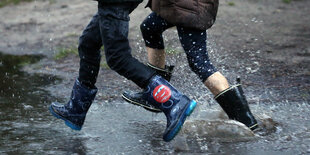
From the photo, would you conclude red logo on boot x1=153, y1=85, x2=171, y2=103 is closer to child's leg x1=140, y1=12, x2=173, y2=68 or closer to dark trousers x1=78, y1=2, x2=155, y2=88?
dark trousers x1=78, y1=2, x2=155, y2=88

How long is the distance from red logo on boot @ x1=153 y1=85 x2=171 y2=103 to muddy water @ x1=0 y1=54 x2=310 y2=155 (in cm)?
28

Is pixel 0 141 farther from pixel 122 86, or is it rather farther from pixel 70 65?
pixel 70 65

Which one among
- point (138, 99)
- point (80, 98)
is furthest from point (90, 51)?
point (138, 99)

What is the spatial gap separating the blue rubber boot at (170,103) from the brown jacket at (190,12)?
41cm

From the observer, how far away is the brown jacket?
10.2ft

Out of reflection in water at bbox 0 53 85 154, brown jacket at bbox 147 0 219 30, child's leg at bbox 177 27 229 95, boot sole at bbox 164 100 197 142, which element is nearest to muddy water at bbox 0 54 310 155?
reflection in water at bbox 0 53 85 154

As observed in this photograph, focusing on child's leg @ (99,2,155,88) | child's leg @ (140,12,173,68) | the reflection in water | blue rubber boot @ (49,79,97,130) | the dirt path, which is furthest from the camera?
the dirt path

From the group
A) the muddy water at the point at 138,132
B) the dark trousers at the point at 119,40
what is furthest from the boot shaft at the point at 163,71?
the dark trousers at the point at 119,40

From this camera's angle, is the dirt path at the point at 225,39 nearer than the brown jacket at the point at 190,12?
No

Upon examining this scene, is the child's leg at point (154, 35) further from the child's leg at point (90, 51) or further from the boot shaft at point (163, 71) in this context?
the child's leg at point (90, 51)

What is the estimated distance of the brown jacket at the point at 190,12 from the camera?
3.12 m

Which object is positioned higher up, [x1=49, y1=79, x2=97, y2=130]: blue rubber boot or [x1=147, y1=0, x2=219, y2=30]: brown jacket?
[x1=147, y1=0, x2=219, y2=30]: brown jacket

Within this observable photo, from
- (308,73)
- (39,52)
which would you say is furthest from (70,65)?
(308,73)

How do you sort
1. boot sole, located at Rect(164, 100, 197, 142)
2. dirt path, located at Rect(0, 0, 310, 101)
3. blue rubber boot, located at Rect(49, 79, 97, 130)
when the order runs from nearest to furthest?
boot sole, located at Rect(164, 100, 197, 142) < blue rubber boot, located at Rect(49, 79, 97, 130) < dirt path, located at Rect(0, 0, 310, 101)
